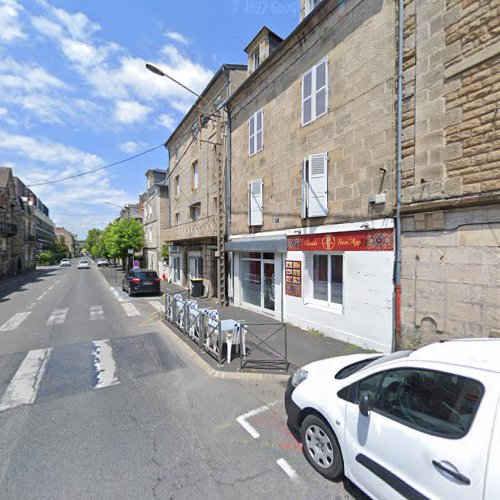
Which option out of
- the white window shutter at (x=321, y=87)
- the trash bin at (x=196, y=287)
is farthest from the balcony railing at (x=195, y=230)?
the white window shutter at (x=321, y=87)

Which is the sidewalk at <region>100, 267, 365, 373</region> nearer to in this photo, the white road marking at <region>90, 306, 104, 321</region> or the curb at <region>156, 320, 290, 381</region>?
the curb at <region>156, 320, 290, 381</region>

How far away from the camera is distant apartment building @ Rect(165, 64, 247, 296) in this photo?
13.0 m

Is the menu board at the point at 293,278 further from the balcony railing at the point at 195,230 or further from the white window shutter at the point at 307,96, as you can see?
the balcony railing at the point at 195,230

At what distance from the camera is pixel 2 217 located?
2880 cm

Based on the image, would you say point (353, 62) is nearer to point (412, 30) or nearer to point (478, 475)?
point (412, 30)

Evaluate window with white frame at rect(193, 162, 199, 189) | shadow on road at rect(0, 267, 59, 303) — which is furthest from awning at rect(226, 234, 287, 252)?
shadow on road at rect(0, 267, 59, 303)

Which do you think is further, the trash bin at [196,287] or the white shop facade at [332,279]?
the trash bin at [196,287]

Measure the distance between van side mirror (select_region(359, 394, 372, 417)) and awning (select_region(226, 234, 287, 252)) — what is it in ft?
21.3

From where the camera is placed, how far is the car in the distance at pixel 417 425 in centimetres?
187

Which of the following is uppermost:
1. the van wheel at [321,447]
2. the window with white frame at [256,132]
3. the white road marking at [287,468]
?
the window with white frame at [256,132]

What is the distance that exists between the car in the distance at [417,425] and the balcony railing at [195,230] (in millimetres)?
10574

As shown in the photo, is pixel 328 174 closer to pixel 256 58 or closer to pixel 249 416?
pixel 249 416

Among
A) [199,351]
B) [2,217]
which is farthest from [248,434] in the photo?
[2,217]

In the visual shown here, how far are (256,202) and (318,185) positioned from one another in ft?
10.5
